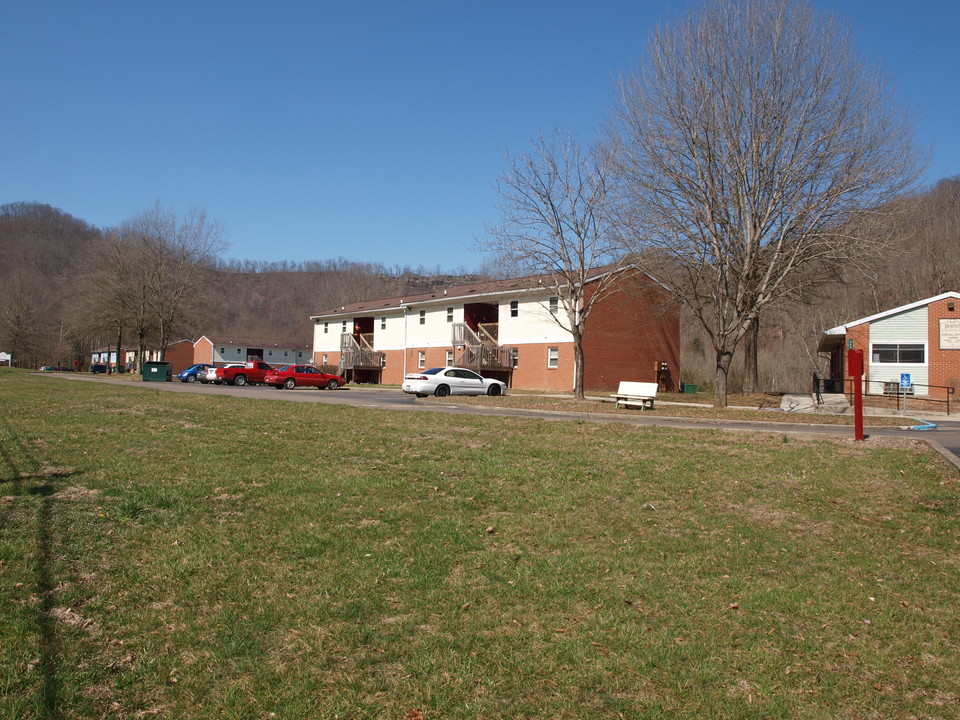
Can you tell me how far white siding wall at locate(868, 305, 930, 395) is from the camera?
33406mm

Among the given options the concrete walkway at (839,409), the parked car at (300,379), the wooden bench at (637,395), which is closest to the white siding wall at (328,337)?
the parked car at (300,379)

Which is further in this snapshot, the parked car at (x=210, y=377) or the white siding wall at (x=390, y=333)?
the white siding wall at (x=390, y=333)

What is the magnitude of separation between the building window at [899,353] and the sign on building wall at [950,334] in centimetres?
87

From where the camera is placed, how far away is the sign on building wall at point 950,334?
32688mm

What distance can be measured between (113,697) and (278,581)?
1727 mm

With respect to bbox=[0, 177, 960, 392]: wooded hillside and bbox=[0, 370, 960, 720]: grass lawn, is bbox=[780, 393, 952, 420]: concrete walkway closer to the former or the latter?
bbox=[0, 177, 960, 392]: wooded hillside

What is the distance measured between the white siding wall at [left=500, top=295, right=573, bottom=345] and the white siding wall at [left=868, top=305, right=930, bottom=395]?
15.2 meters

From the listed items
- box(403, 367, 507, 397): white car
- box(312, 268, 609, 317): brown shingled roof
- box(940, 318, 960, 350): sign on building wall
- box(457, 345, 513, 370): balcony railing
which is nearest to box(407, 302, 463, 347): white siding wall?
box(312, 268, 609, 317): brown shingled roof

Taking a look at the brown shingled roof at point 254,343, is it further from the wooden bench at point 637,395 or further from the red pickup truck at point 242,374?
the wooden bench at point 637,395

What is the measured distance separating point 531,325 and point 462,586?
37873mm

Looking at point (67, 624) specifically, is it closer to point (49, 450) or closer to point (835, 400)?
point (49, 450)

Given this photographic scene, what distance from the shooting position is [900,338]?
3394cm

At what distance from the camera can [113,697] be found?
163 inches

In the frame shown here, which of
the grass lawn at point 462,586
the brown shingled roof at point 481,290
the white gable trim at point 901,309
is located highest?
the brown shingled roof at point 481,290
